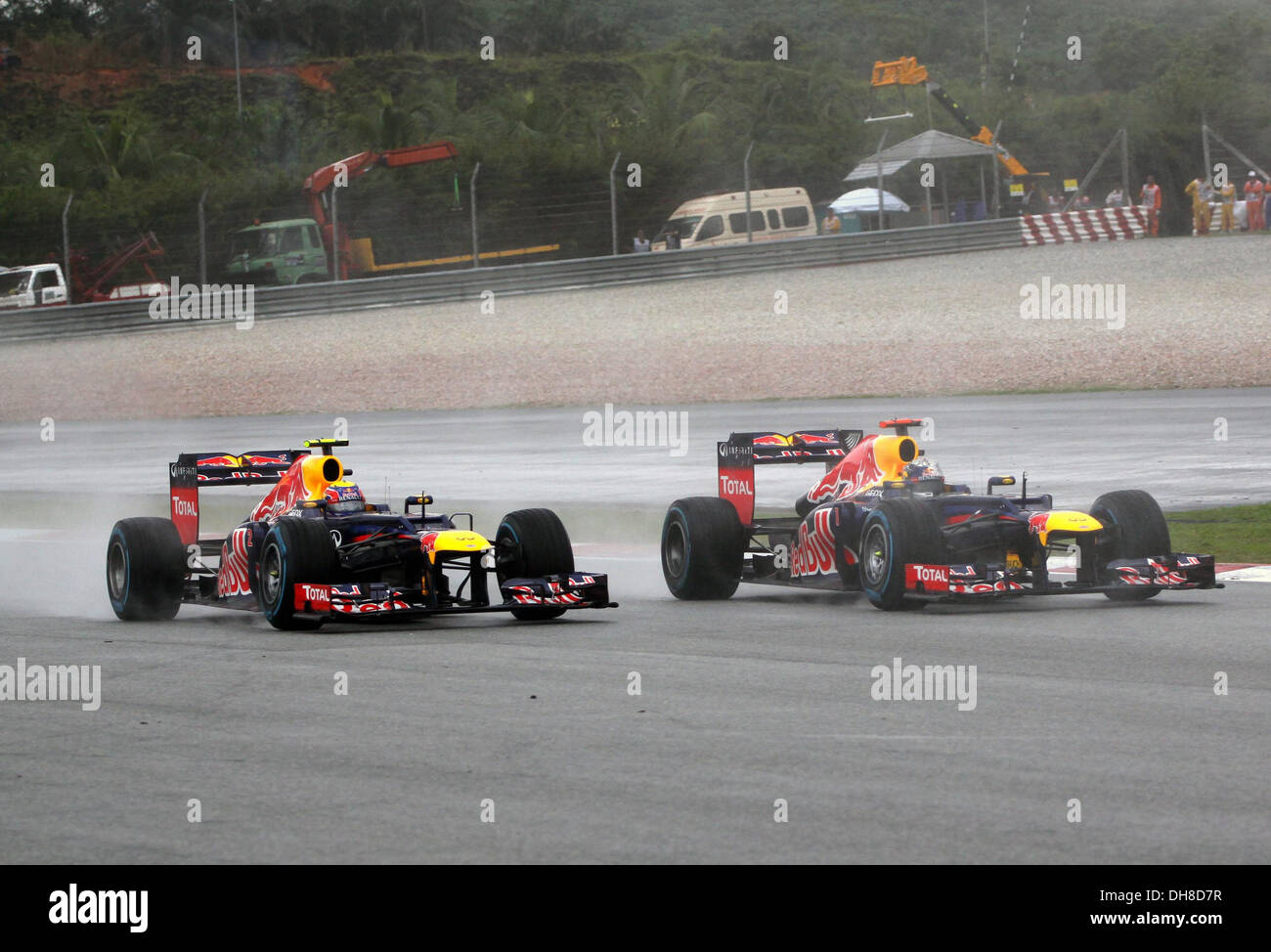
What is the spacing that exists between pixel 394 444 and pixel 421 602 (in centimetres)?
1438

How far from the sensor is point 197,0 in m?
82.5

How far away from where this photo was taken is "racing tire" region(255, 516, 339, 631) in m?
10.9

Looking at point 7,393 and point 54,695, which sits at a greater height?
point 7,393

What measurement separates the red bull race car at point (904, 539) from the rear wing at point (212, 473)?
280cm

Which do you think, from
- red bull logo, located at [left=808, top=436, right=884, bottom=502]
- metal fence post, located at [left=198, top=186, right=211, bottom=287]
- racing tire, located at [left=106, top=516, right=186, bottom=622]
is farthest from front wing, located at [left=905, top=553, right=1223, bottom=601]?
metal fence post, located at [left=198, top=186, right=211, bottom=287]

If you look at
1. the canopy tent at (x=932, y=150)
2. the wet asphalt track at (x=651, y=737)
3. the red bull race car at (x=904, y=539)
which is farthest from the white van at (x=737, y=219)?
the red bull race car at (x=904, y=539)

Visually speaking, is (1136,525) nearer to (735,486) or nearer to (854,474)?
(854,474)

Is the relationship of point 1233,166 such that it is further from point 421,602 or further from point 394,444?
point 421,602

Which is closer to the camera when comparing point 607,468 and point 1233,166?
point 607,468

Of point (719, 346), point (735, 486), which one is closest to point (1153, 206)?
point (719, 346)

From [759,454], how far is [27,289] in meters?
32.7
